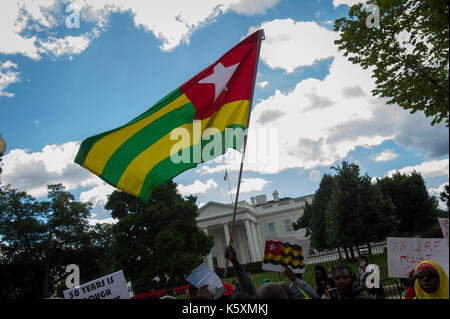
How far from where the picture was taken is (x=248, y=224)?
5838 centimetres

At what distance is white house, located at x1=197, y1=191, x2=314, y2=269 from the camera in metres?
56.7

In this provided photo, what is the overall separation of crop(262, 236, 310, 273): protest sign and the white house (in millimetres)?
47028

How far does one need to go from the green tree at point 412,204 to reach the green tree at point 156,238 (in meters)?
24.4

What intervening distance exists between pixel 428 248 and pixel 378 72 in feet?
17.9

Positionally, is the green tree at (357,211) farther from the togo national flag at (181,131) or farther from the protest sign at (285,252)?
the togo national flag at (181,131)

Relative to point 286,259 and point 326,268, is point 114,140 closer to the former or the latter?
point 286,259

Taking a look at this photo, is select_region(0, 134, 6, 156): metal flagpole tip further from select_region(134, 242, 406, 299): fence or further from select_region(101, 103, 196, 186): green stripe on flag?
select_region(134, 242, 406, 299): fence

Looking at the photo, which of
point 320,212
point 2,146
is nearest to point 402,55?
point 2,146

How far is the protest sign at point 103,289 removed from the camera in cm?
514

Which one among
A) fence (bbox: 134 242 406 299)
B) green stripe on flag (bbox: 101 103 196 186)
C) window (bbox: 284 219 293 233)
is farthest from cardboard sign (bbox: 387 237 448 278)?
window (bbox: 284 219 293 233)

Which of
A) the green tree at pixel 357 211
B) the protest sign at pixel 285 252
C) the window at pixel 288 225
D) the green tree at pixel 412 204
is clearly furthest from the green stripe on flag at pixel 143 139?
the window at pixel 288 225
